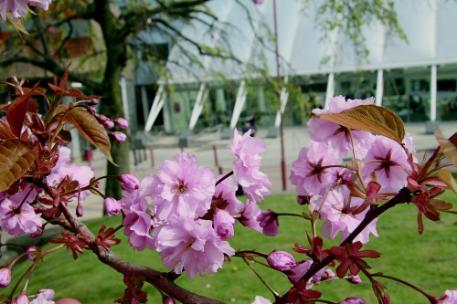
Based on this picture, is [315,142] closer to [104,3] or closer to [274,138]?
[104,3]

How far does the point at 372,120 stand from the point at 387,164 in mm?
124

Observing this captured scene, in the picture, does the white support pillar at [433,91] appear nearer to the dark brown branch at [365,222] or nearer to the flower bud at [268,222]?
the flower bud at [268,222]

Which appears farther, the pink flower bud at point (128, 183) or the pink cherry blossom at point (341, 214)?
the pink flower bud at point (128, 183)

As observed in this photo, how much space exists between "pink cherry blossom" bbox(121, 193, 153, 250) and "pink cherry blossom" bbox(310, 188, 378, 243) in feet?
1.08

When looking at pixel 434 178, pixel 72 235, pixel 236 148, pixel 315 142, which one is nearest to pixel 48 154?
pixel 72 235

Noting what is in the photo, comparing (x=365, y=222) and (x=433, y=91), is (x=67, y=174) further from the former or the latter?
(x=433, y=91)

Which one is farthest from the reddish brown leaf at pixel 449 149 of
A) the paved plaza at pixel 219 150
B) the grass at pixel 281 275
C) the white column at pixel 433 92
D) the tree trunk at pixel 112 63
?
the white column at pixel 433 92

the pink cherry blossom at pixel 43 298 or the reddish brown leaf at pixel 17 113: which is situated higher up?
the reddish brown leaf at pixel 17 113

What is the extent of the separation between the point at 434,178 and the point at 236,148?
1.22ft

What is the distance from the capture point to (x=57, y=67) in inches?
281

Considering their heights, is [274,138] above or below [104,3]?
below

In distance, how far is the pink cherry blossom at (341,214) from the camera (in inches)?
36.1

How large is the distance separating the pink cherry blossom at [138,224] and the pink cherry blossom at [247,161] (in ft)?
0.65

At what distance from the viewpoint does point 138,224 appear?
0.96 meters
